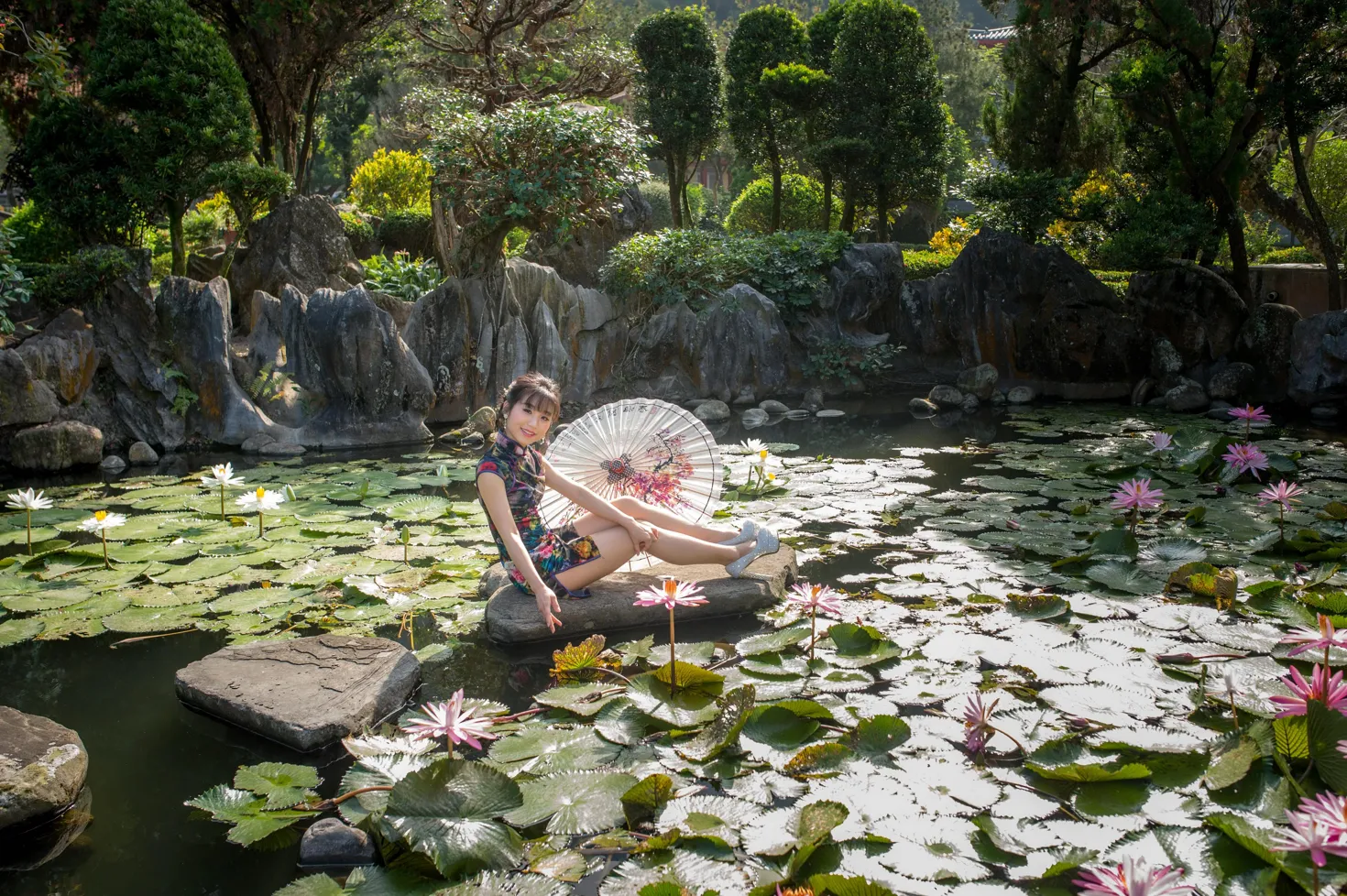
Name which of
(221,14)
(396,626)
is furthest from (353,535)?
(221,14)

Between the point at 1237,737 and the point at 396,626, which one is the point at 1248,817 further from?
the point at 396,626

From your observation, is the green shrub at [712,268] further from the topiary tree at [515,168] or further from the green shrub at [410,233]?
the green shrub at [410,233]

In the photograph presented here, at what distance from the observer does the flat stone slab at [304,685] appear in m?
2.71

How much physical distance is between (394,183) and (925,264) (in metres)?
8.62

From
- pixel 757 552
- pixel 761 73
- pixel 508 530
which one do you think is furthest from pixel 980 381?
pixel 508 530

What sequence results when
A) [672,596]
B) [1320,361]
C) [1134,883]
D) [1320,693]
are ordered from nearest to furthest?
[1134,883] → [1320,693] → [672,596] → [1320,361]

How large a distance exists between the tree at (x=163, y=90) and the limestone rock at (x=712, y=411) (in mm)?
5237

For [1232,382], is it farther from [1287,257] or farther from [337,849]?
[337,849]

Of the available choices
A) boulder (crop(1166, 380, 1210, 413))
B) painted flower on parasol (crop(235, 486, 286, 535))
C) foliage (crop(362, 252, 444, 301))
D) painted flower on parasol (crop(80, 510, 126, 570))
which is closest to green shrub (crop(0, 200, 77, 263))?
foliage (crop(362, 252, 444, 301))

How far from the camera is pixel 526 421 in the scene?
11.2 ft

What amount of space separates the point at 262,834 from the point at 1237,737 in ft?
7.68

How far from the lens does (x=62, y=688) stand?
320 centimetres

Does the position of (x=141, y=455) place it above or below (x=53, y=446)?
below

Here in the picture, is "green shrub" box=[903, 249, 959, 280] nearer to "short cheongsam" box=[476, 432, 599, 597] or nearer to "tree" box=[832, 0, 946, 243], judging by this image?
"tree" box=[832, 0, 946, 243]
